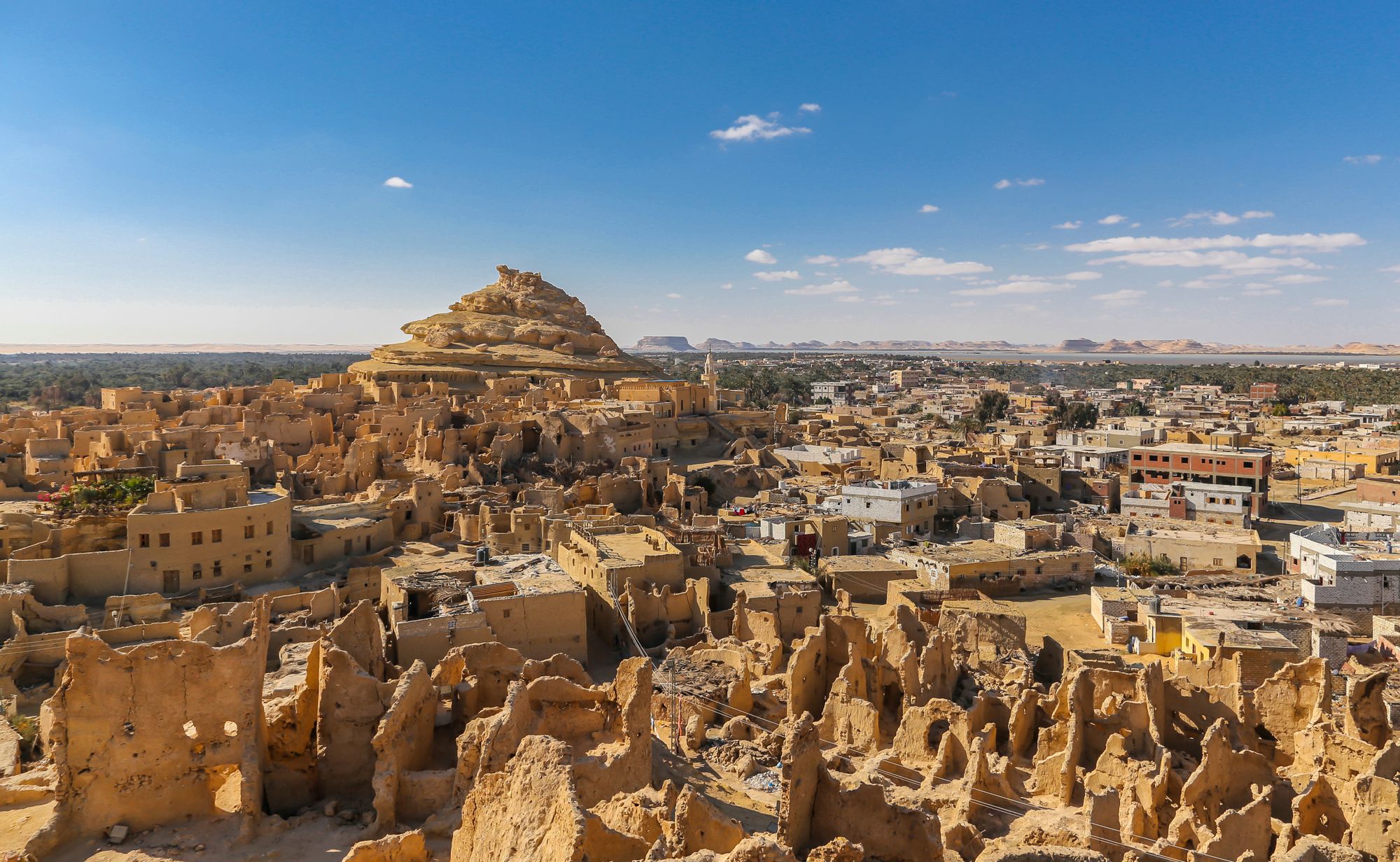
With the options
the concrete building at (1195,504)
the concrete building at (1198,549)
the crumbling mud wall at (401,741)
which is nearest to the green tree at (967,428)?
the concrete building at (1195,504)

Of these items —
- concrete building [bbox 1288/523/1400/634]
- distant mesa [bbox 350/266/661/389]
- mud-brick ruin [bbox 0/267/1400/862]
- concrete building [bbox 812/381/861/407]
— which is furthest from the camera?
concrete building [bbox 812/381/861/407]

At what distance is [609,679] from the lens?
20938mm

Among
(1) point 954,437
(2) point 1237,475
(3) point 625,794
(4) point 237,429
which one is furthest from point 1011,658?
(1) point 954,437

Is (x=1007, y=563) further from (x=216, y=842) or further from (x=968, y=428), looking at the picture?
(x=968, y=428)

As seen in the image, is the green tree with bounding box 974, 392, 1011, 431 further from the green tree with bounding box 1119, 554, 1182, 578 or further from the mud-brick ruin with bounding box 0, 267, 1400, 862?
the green tree with bounding box 1119, 554, 1182, 578

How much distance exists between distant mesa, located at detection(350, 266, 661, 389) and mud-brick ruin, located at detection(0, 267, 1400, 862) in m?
30.2

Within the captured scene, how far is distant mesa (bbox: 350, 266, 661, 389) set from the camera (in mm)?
68500

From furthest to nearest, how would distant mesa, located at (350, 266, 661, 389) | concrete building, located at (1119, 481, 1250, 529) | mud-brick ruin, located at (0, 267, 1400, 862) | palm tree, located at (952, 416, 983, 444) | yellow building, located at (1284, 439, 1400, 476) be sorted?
distant mesa, located at (350, 266, 661, 389) → palm tree, located at (952, 416, 983, 444) → yellow building, located at (1284, 439, 1400, 476) → concrete building, located at (1119, 481, 1250, 529) → mud-brick ruin, located at (0, 267, 1400, 862)

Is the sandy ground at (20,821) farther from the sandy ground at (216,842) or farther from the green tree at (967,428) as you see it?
the green tree at (967,428)

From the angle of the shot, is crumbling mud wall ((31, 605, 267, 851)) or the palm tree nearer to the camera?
crumbling mud wall ((31, 605, 267, 851))

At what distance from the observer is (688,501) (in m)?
35.2

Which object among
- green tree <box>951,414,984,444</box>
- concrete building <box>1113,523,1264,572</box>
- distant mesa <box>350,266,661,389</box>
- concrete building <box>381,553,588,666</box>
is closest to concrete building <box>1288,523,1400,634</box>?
concrete building <box>1113,523,1264,572</box>

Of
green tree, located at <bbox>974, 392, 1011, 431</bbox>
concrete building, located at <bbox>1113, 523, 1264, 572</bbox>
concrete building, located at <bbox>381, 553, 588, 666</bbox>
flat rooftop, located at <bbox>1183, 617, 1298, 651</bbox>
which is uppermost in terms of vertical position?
green tree, located at <bbox>974, 392, 1011, 431</bbox>

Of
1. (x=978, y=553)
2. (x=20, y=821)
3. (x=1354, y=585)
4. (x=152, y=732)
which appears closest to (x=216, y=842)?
(x=152, y=732)
